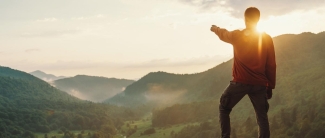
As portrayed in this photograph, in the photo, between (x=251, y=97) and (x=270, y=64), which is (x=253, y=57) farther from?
(x=251, y=97)

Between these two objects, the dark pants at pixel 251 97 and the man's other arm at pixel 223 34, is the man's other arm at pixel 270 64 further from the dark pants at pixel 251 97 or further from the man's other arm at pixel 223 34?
the man's other arm at pixel 223 34

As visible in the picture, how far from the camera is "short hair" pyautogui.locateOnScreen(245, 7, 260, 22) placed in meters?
6.80

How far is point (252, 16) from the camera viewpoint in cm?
684

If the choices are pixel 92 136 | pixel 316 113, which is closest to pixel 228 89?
pixel 316 113

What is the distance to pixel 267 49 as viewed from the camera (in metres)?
6.85

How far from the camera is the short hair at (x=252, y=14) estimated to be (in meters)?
6.80

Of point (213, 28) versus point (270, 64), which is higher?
point (213, 28)

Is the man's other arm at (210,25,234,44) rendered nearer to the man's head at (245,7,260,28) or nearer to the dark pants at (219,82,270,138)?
the man's head at (245,7,260,28)

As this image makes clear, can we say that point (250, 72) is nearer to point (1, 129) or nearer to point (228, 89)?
point (228, 89)

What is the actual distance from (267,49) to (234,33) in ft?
2.80

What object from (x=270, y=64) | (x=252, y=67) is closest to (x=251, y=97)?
(x=252, y=67)

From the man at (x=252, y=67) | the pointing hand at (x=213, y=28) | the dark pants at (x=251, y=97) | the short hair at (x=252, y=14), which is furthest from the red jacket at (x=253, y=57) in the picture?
the pointing hand at (x=213, y=28)

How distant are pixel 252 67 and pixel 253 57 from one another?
9.1 inches

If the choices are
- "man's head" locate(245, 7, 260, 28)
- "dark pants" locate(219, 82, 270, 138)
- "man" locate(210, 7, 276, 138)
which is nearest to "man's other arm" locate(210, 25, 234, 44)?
"man" locate(210, 7, 276, 138)
